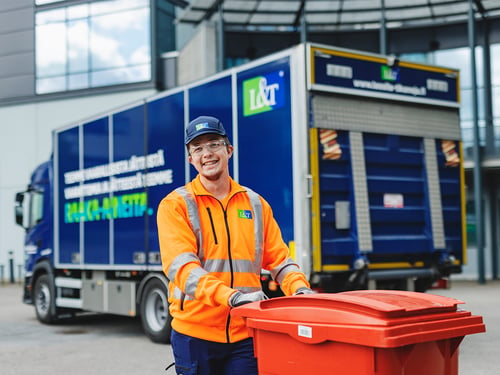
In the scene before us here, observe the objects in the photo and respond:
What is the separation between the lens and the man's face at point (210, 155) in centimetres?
367

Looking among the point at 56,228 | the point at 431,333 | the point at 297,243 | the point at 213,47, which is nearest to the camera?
the point at 431,333

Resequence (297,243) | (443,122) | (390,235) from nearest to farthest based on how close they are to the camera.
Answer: (297,243)
(390,235)
(443,122)

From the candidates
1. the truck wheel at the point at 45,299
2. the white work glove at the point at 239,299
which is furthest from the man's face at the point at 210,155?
the truck wheel at the point at 45,299

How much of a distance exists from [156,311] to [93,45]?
18.7m

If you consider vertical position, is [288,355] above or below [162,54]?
below

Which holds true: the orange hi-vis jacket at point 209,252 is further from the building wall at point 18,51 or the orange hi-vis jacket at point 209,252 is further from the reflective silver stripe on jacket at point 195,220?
the building wall at point 18,51

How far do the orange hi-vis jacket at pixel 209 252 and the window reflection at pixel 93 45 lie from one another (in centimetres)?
2228

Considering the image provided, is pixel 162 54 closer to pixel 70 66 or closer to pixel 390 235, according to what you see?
pixel 70 66

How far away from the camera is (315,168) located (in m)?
7.93

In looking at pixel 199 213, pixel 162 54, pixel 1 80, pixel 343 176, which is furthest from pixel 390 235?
pixel 1 80

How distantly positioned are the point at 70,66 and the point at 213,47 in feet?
21.9

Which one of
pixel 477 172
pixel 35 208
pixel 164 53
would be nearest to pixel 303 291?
pixel 35 208

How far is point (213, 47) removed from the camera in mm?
22781

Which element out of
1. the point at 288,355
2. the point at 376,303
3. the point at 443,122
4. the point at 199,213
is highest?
the point at 443,122
